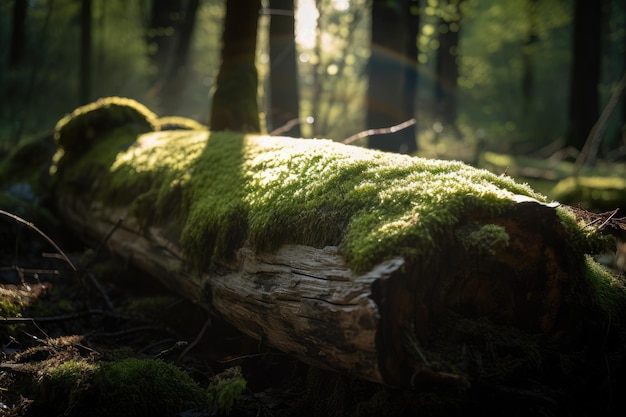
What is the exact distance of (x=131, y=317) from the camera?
3.76 metres

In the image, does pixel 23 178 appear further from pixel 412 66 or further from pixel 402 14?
pixel 412 66

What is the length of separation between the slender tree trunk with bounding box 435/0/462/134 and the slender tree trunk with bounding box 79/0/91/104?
51.4ft

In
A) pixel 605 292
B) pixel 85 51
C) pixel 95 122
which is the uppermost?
pixel 85 51

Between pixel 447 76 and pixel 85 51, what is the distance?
17.5 meters

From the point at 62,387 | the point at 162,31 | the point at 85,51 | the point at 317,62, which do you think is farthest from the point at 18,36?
Answer: the point at 62,387

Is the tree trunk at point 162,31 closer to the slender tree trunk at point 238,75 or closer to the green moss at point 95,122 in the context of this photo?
the green moss at point 95,122

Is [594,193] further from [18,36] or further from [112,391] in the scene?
[18,36]

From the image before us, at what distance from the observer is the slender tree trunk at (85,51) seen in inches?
398

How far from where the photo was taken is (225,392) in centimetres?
246

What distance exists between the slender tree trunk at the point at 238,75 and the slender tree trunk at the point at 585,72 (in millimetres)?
12552

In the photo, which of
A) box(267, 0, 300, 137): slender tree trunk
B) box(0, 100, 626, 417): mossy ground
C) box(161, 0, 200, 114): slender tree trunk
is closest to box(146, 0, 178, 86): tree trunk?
box(161, 0, 200, 114): slender tree trunk

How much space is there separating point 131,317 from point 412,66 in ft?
34.9

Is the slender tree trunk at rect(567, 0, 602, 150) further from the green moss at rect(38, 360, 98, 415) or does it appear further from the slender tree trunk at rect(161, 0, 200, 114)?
the green moss at rect(38, 360, 98, 415)

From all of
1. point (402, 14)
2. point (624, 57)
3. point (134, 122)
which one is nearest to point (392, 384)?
point (134, 122)
